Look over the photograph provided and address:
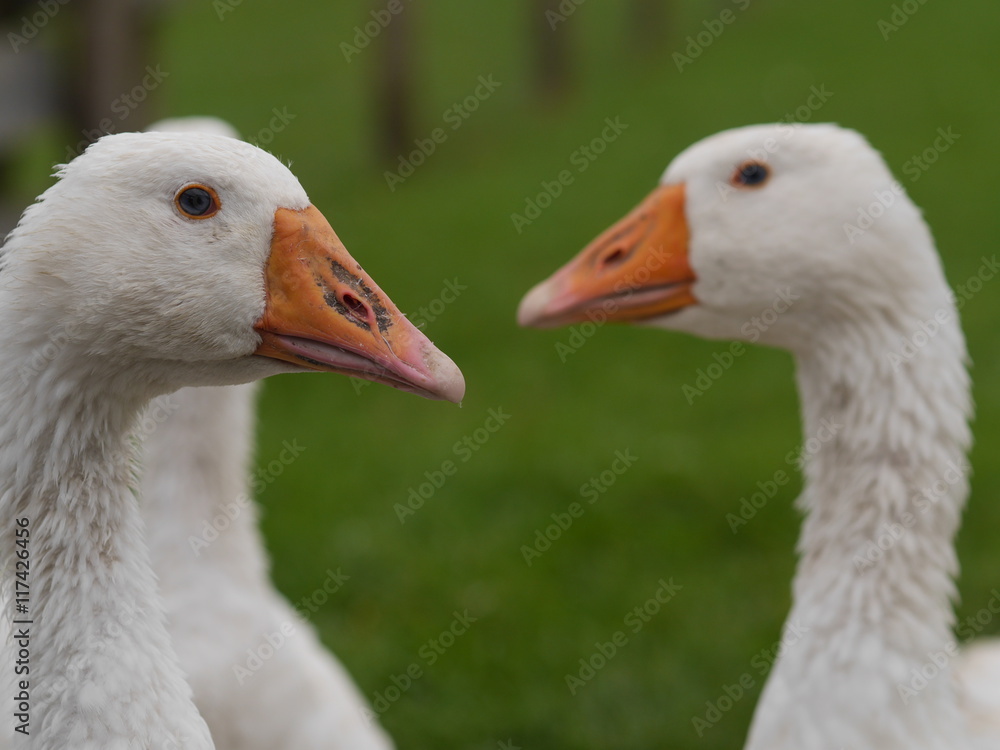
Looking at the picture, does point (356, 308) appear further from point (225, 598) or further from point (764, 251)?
point (225, 598)

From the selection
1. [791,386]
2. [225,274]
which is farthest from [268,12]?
[225,274]

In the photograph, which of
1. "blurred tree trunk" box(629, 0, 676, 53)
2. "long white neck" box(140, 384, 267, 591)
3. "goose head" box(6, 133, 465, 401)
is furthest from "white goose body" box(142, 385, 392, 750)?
"blurred tree trunk" box(629, 0, 676, 53)

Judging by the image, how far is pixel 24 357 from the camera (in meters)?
2.21

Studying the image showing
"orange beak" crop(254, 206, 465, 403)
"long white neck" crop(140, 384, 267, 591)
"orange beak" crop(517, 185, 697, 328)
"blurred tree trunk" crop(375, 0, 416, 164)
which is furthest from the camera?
"blurred tree trunk" crop(375, 0, 416, 164)

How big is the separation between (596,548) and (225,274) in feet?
13.1

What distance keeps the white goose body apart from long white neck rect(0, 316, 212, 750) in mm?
1318

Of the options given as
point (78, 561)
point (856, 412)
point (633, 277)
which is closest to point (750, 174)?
point (633, 277)

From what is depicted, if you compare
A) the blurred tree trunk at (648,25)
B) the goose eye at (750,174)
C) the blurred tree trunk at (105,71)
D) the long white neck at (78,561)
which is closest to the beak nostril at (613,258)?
the goose eye at (750,174)

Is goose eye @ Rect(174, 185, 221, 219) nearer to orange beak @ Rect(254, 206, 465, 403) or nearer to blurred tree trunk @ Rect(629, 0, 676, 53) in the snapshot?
orange beak @ Rect(254, 206, 465, 403)

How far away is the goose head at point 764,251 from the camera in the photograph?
3061mm

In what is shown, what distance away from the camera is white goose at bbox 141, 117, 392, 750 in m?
3.64

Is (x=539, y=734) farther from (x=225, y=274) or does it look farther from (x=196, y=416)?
(x=225, y=274)

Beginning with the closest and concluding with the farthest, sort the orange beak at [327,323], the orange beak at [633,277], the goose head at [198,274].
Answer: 1. the goose head at [198,274]
2. the orange beak at [327,323]
3. the orange beak at [633,277]

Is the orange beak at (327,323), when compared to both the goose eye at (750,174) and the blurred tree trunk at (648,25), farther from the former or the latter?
the blurred tree trunk at (648,25)
